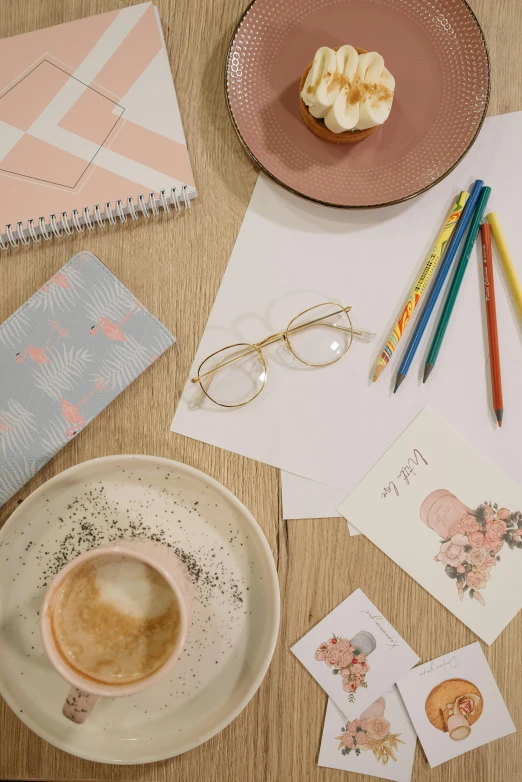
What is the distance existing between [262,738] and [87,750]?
0.73 feet

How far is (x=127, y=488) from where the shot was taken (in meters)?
0.73

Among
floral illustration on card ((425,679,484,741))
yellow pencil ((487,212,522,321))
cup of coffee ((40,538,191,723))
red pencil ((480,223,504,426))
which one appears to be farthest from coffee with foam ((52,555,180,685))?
yellow pencil ((487,212,522,321))

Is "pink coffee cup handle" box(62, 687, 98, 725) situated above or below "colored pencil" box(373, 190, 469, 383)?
below

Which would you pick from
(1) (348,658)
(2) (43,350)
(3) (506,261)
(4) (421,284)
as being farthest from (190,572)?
(3) (506,261)

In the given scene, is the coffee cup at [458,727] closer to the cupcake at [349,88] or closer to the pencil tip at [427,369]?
the pencil tip at [427,369]

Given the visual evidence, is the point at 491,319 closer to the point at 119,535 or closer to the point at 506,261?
the point at 506,261

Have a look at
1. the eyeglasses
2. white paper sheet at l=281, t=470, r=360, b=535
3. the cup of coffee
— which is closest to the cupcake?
the eyeglasses

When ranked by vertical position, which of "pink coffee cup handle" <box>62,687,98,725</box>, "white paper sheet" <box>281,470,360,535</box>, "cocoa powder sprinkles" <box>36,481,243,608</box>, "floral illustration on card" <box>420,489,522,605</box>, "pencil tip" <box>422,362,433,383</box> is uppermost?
"pencil tip" <box>422,362,433,383</box>

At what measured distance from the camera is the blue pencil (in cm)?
78

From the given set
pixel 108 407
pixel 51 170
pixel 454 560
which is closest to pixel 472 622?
pixel 454 560

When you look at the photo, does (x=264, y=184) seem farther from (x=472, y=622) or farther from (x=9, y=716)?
(x=9, y=716)

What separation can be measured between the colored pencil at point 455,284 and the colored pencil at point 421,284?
0.08 ft

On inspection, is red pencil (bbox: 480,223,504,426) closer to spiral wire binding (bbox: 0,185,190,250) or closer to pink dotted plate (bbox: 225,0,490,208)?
pink dotted plate (bbox: 225,0,490,208)

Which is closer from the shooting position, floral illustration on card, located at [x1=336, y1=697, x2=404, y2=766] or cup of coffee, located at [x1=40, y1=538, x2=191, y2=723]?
cup of coffee, located at [x1=40, y1=538, x2=191, y2=723]
